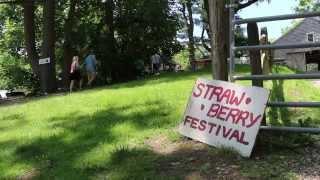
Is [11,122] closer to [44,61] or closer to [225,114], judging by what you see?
[225,114]

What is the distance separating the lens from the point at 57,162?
26.2ft

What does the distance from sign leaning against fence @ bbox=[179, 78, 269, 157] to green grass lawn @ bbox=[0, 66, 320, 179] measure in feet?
1.05

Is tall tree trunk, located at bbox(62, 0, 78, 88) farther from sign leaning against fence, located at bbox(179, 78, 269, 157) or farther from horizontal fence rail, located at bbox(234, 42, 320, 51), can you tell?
horizontal fence rail, located at bbox(234, 42, 320, 51)

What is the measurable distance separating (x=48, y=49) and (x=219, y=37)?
18471 millimetres

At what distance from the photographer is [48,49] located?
1006 inches

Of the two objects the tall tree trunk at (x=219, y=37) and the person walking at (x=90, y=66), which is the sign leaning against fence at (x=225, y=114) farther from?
the person walking at (x=90, y=66)

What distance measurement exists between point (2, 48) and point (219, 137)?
46247 mm

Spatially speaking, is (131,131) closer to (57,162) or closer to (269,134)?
(57,162)

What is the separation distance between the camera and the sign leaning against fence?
713 cm

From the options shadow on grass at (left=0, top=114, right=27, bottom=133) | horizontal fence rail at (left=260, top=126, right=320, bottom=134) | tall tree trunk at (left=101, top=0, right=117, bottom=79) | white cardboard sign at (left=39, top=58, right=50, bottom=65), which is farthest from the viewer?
tall tree trunk at (left=101, top=0, right=117, bottom=79)

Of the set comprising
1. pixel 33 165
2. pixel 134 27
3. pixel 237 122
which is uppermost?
pixel 134 27

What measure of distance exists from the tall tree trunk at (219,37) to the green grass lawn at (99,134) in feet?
3.36

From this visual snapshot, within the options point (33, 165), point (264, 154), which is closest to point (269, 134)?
point (264, 154)

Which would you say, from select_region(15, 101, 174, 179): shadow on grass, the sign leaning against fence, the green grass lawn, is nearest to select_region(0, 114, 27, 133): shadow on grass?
the green grass lawn
